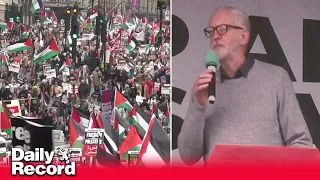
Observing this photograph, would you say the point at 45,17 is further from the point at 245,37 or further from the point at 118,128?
the point at 245,37

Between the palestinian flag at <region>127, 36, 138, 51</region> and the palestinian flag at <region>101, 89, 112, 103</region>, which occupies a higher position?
the palestinian flag at <region>127, 36, 138, 51</region>

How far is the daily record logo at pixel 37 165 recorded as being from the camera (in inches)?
151

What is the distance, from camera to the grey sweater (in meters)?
4.05

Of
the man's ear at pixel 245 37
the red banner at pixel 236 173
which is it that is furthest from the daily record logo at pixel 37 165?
the man's ear at pixel 245 37

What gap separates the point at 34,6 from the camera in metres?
6.94

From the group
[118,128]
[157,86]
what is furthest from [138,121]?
[157,86]

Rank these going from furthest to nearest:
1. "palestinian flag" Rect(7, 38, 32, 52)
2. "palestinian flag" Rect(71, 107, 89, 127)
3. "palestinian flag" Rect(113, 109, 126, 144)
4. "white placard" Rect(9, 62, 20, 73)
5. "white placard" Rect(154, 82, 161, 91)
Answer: "white placard" Rect(154, 82, 161, 91)
"white placard" Rect(9, 62, 20, 73)
"palestinian flag" Rect(7, 38, 32, 52)
"palestinian flag" Rect(71, 107, 89, 127)
"palestinian flag" Rect(113, 109, 126, 144)

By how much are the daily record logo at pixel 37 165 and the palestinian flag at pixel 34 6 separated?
321cm

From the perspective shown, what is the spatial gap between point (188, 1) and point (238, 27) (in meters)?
0.48

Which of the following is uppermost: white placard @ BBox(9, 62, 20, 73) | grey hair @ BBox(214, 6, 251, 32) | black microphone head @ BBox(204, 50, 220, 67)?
grey hair @ BBox(214, 6, 251, 32)

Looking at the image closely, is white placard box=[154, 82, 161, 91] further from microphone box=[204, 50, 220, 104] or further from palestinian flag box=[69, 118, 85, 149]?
microphone box=[204, 50, 220, 104]

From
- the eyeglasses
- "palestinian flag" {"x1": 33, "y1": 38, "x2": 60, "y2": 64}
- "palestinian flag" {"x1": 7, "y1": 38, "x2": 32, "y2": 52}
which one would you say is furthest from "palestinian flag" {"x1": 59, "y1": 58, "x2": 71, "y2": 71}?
the eyeglasses

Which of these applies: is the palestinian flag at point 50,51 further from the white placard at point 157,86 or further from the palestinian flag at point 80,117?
the white placard at point 157,86

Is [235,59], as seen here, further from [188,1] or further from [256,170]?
[256,170]
